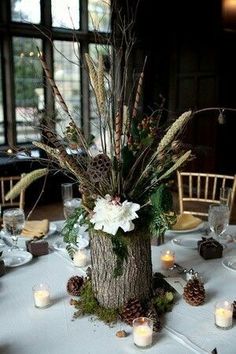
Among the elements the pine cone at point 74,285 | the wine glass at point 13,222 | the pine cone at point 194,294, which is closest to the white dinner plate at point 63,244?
the wine glass at point 13,222

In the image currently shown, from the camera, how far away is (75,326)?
3.60ft

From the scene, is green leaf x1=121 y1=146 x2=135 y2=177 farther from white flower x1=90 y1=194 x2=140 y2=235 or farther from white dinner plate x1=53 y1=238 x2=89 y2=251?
white dinner plate x1=53 y1=238 x2=89 y2=251

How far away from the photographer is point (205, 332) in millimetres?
1062

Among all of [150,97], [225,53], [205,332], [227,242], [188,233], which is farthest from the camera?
[150,97]

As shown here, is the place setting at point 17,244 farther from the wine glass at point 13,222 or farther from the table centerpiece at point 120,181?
the table centerpiece at point 120,181

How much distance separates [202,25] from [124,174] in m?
4.74

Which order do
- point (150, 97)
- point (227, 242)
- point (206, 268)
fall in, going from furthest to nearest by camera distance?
point (150, 97)
point (227, 242)
point (206, 268)

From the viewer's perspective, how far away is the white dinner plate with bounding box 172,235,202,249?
170cm

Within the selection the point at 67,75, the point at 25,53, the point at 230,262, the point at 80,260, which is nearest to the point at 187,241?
the point at 230,262

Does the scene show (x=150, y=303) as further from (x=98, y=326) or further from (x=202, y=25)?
(x=202, y=25)

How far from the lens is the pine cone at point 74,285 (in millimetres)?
1263

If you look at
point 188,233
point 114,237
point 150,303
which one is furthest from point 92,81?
point 188,233

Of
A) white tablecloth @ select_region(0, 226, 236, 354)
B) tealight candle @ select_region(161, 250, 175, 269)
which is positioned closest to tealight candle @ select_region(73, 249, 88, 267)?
white tablecloth @ select_region(0, 226, 236, 354)

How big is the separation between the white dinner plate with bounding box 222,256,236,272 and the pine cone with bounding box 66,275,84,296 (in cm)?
56
